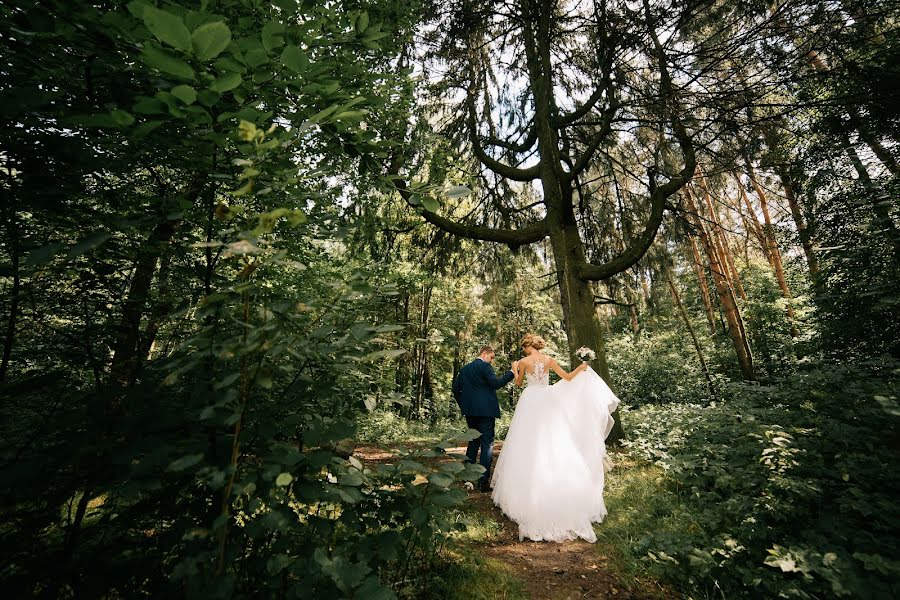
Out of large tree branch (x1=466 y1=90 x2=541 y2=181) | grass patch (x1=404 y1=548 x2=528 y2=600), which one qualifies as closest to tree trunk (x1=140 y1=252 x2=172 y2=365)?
grass patch (x1=404 y1=548 x2=528 y2=600)

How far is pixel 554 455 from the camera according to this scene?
14.3 feet

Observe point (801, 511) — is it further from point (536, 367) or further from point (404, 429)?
point (404, 429)

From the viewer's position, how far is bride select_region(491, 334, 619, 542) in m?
3.87

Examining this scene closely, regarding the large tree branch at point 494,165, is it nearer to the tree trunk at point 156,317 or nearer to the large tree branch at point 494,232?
the large tree branch at point 494,232

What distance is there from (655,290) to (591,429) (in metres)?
4.47

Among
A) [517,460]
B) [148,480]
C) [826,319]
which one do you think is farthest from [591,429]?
[826,319]

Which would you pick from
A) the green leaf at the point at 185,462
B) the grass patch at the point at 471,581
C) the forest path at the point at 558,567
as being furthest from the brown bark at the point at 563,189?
the green leaf at the point at 185,462

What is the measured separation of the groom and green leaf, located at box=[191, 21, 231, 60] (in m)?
4.71

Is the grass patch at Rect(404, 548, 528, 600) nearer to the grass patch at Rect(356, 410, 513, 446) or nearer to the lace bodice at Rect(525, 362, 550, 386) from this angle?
the lace bodice at Rect(525, 362, 550, 386)

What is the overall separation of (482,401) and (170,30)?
16.4ft

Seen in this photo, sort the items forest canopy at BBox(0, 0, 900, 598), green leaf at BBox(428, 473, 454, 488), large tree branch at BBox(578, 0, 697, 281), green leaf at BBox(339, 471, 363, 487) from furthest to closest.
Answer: large tree branch at BBox(578, 0, 697, 281) → green leaf at BBox(428, 473, 454, 488) → green leaf at BBox(339, 471, 363, 487) → forest canopy at BBox(0, 0, 900, 598)

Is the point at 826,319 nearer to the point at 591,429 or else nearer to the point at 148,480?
the point at 591,429

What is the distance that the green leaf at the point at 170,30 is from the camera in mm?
830

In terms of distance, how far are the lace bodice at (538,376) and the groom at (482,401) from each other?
0.29 meters
